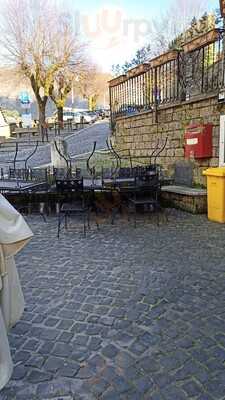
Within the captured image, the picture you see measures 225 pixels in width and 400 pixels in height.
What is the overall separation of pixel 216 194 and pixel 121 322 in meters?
3.49

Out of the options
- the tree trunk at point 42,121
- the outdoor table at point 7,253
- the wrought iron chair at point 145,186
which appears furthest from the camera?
the tree trunk at point 42,121

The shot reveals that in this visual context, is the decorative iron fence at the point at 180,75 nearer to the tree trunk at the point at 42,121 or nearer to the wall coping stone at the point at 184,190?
the wall coping stone at the point at 184,190

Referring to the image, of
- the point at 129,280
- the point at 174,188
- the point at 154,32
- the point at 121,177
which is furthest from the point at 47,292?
the point at 154,32

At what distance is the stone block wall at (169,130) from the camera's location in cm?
632

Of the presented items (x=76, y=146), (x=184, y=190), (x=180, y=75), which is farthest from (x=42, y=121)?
(x=184, y=190)

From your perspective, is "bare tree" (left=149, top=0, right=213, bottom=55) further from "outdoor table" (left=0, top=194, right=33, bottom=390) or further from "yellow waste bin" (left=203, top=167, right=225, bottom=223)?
"outdoor table" (left=0, top=194, right=33, bottom=390)

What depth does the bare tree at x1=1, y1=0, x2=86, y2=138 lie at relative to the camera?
21422 mm

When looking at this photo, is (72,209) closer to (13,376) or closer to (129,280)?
(129,280)

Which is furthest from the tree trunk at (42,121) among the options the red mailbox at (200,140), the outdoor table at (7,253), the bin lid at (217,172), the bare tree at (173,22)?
the outdoor table at (7,253)

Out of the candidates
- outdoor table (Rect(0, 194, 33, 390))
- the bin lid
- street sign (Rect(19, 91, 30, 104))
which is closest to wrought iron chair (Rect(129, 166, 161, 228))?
the bin lid

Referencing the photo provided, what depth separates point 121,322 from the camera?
2.76 meters

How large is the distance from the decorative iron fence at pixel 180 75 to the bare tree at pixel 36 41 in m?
13.4

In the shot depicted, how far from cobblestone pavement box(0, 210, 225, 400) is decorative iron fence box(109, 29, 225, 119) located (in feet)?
11.4
